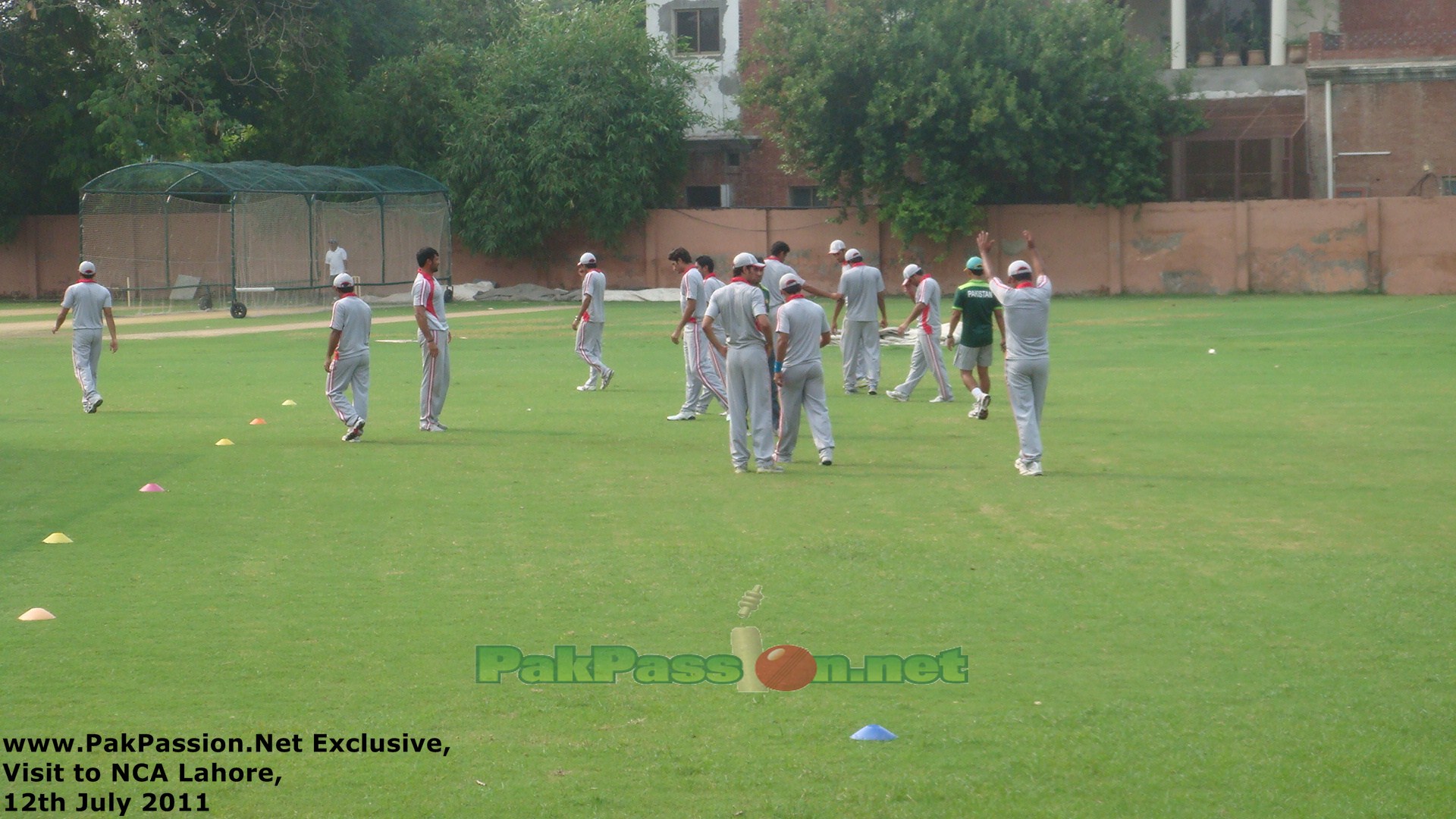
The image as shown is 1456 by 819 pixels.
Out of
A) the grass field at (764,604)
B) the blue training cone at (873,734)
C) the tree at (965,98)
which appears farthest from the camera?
the tree at (965,98)

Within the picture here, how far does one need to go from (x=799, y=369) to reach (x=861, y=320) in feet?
18.1

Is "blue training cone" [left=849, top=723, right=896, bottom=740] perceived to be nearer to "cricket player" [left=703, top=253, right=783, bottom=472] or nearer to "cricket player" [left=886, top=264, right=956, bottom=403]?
"cricket player" [left=703, top=253, right=783, bottom=472]

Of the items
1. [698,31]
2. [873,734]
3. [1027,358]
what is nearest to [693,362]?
[1027,358]

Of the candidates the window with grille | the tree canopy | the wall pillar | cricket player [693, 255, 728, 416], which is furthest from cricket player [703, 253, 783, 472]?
the window with grille

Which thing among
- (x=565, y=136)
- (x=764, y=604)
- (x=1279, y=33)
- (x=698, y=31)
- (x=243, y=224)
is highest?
(x=698, y=31)

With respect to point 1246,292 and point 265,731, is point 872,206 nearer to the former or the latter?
point 1246,292

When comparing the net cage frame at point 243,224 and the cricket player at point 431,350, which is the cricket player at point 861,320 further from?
the net cage frame at point 243,224

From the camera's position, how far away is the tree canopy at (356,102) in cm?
3794

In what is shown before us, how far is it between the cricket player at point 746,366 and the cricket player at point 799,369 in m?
0.15

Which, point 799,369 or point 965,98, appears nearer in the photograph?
point 799,369

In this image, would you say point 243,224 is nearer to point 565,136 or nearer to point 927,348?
point 565,136

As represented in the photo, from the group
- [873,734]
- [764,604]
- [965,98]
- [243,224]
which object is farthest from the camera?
[965,98]

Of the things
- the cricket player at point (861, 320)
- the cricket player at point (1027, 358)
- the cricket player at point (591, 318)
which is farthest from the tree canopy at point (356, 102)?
the cricket player at point (1027, 358)

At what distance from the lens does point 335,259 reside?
35.5 meters
